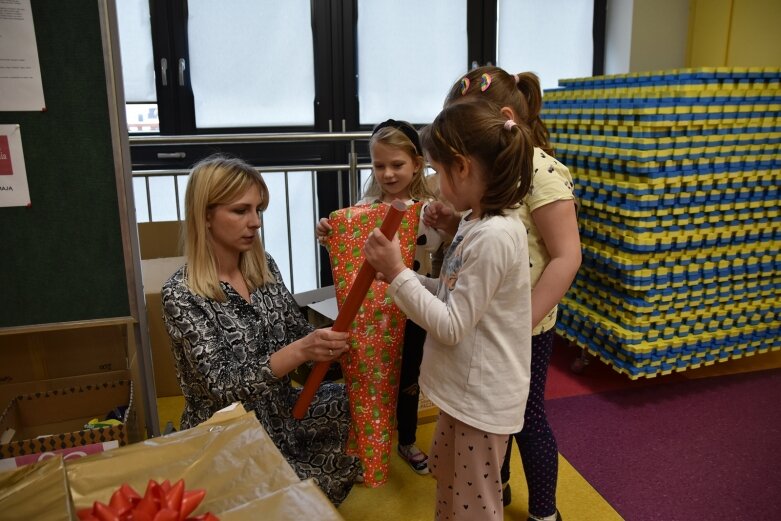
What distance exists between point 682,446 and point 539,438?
100cm

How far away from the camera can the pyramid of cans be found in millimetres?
2520

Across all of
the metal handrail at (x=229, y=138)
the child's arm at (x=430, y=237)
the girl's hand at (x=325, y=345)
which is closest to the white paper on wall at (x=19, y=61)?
the girl's hand at (x=325, y=345)

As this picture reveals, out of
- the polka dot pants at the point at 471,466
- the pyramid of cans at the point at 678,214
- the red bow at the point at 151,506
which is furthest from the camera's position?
the pyramid of cans at the point at 678,214

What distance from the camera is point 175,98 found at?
150 inches

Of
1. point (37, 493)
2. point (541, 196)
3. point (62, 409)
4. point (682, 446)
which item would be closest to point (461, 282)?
point (541, 196)

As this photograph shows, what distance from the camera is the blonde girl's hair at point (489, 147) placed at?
1.28m

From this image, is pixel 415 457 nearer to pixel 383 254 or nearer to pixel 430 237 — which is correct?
pixel 430 237

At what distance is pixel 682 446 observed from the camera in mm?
2393

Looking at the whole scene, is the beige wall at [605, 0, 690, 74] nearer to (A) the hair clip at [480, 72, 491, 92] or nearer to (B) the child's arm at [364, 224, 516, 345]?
(A) the hair clip at [480, 72, 491, 92]

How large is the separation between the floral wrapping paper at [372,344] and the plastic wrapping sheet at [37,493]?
0.83m

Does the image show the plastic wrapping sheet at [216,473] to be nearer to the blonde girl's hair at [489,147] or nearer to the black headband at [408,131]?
the blonde girl's hair at [489,147]

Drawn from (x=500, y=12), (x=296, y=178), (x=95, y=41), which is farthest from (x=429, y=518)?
(x=500, y=12)

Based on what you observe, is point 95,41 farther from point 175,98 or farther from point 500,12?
point 500,12

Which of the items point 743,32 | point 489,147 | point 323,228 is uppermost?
point 743,32
